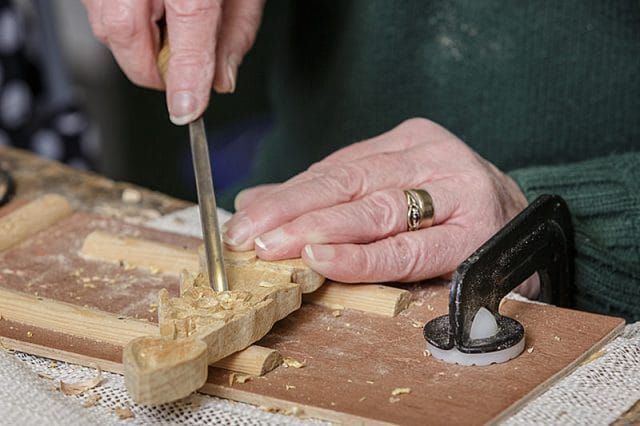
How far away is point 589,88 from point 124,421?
42.8 inches

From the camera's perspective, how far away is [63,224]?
1.43 meters

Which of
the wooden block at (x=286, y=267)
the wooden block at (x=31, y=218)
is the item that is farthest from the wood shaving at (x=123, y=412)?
the wooden block at (x=31, y=218)

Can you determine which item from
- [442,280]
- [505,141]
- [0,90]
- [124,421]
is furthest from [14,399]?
[0,90]

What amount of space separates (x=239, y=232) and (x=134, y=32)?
0.38 meters

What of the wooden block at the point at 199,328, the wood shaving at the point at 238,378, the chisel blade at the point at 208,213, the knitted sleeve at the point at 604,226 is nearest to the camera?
the wooden block at the point at 199,328

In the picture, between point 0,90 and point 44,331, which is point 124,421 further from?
point 0,90

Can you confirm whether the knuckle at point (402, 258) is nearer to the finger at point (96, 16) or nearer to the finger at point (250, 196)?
the finger at point (250, 196)

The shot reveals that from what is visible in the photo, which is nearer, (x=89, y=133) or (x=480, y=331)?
(x=480, y=331)

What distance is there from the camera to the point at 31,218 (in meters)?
1.40

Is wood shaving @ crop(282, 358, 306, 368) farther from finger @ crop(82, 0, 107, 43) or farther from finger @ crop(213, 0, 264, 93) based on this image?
finger @ crop(82, 0, 107, 43)

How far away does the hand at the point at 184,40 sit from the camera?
1.25 metres

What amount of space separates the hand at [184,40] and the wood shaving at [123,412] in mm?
432

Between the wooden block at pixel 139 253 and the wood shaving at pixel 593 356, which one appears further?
the wooden block at pixel 139 253

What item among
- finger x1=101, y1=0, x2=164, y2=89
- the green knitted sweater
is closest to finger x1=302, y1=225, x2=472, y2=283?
the green knitted sweater
